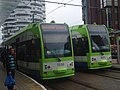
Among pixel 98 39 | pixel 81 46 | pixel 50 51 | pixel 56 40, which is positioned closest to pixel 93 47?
pixel 98 39

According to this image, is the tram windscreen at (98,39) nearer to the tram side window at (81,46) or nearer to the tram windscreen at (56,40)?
the tram side window at (81,46)

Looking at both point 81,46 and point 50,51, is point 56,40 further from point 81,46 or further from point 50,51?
point 81,46

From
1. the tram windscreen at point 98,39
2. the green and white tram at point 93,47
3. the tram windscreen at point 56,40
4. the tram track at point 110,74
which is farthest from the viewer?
the tram windscreen at point 98,39

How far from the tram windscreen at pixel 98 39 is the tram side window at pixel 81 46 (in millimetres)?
455

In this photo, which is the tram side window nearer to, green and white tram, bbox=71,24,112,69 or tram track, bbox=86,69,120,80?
green and white tram, bbox=71,24,112,69

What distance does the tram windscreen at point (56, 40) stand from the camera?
1526 cm

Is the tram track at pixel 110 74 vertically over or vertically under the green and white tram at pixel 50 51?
under

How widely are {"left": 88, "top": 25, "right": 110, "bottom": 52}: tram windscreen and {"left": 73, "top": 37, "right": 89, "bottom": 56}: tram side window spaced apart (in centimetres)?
45

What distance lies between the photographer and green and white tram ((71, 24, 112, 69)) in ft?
61.2

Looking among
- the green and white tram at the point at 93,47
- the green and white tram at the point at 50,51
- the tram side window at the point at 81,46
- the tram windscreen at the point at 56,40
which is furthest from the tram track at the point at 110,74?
the tram windscreen at the point at 56,40

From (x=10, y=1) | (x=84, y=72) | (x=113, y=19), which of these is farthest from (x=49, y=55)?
(x=113, y=19)

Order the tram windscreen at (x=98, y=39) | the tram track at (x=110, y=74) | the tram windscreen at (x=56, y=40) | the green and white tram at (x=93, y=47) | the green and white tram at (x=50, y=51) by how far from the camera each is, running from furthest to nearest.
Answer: the tram windscreen at (x=98, y=39) → the green and white tram at (x=93, y=47) → the tram track at (x=110, y=74) → the tram windscreen at (x=56, y=40) → the green and white tram at (x=50, y=51)

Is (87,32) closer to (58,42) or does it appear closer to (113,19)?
(58,42)

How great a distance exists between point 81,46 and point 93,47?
3.24 ft
